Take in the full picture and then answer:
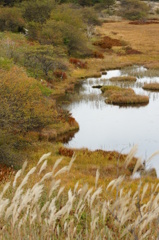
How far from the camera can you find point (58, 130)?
2178cm

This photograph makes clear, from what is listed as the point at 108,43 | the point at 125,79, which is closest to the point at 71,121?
the point at 125,79

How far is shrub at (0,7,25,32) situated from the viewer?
163 ft

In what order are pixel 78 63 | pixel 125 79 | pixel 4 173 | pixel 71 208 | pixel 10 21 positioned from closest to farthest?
pixel 71 208
pixel 4 173
pixel 125 79
pixel 78 63
pixel 10 21

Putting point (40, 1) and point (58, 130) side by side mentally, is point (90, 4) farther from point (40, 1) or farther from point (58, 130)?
point (58, 130)

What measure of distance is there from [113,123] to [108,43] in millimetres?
36812

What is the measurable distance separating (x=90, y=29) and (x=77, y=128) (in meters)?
46.4

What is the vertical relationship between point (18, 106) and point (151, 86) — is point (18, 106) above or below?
above

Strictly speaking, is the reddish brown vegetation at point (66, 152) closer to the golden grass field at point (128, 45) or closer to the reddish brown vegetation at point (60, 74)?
the reddish brown vegetation at point (60, 74)

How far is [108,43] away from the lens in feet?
191

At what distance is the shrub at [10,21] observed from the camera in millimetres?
49625

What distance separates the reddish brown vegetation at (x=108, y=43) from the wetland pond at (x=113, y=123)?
2387 cm

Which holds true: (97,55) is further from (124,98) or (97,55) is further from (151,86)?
(124,98)

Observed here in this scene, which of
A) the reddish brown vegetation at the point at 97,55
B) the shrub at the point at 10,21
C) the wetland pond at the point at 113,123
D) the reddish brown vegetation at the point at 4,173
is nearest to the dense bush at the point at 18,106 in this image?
the reddish brown vegetation at the point at 4,173

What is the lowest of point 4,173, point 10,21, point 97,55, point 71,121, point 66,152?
point 71,121
